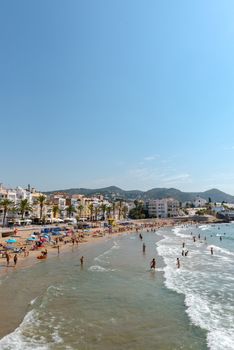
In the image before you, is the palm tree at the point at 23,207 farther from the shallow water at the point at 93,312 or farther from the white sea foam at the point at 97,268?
the shallow water at the point at 93,312

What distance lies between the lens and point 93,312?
1844cm

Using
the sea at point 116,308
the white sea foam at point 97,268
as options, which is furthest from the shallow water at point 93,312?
the white sea foam at point 97,268

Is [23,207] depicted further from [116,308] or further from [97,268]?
[116,308]

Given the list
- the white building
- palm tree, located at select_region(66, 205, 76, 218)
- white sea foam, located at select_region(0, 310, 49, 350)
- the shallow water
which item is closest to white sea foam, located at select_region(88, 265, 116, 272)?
the shallow water

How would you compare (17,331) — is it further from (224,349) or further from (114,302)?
(224,349)

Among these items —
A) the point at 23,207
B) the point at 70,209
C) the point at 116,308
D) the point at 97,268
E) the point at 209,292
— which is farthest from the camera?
the point at 70,209

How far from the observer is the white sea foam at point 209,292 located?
16.1m

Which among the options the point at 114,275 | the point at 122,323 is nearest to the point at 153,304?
the point at 122,323

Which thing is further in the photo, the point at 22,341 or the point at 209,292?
the point at 209,292

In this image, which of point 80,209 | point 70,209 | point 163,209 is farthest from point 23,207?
point 163,209

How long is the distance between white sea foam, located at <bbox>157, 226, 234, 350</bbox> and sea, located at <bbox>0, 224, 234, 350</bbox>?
0.04 m

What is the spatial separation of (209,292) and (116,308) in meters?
7.62

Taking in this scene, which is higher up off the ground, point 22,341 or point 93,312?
point 93,312

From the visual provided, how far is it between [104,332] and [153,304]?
5.35m
